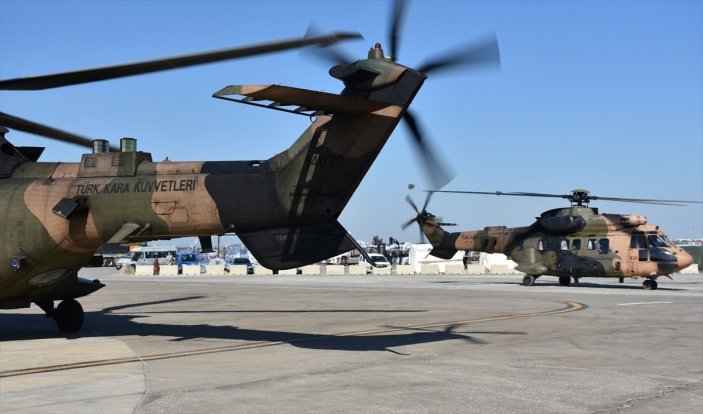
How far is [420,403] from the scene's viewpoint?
8758 millimetres

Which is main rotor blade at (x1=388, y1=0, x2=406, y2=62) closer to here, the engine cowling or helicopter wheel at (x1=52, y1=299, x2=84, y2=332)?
helicopter wheel at (x1=52, y1=299, x2=84, y2=332)

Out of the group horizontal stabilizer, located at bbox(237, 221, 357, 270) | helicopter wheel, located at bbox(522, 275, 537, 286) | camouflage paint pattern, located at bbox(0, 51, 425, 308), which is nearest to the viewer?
camouflage paint pattern, located at bbox(0, 51, 425, 308)

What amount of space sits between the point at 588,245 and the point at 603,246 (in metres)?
0.71

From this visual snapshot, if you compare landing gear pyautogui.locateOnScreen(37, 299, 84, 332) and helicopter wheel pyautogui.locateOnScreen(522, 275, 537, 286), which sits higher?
helicopter wheel pyautogui.locateOnScreen(522, 275, 537, 286)

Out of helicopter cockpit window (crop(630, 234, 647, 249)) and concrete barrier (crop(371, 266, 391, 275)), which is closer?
helicopter cockpit window (crop(630, 234, 647, 249))

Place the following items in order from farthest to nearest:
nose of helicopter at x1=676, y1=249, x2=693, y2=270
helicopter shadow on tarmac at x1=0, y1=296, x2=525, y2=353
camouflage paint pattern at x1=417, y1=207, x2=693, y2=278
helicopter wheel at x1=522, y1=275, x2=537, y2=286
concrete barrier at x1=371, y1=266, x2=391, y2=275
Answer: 1. concrete barrier at x1=371, y1=266, x2=391, y2=275
2. helicopter wheel at x1=522, y1=275, x2=537, y2=286
3. camouflage paint pattern at x1=417, y1=207, x2=693, y2=278
4. nose of helicopter at x1=676, y1=249, x2=693, y2=270
5. helicopter shadow on tarmac at x1=0, y1=296, x2=525, y2=353

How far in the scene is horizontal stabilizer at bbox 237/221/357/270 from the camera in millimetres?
13266

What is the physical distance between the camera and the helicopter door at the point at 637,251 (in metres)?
33.1

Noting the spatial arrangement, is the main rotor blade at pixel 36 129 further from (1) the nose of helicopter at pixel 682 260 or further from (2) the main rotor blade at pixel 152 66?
(1) the nose of helicopter at pixel 682 260

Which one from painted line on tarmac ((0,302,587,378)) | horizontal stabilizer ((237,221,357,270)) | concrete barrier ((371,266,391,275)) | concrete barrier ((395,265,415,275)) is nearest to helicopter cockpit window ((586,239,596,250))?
painted line on tarmac ((0,302,587,378))

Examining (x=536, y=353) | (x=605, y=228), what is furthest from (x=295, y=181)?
(x=605, y=228)

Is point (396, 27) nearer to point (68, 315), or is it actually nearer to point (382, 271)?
point (68, 315)

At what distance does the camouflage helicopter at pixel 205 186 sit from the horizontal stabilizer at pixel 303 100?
0.02 metres

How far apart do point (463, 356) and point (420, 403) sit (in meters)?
4.13
